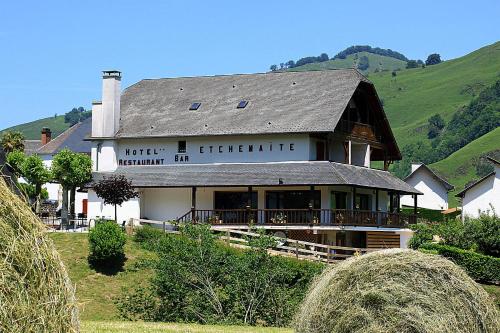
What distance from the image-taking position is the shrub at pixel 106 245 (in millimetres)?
41188

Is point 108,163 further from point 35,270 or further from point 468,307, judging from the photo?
point 35,270

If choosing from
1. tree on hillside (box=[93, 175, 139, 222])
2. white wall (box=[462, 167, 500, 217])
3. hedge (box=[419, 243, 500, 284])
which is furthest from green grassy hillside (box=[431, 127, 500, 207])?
hedge (box=[419, 243, 500, 284])

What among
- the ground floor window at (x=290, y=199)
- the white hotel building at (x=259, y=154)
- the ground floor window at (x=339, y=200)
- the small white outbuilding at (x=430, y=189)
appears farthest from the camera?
the small white outbuilding at (x=430, y=189)

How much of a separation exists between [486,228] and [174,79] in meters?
23.7

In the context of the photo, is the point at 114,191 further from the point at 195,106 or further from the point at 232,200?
the point at 195,106

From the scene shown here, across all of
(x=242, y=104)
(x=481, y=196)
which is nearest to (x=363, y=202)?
(x=242, y=104)

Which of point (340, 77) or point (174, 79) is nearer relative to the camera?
point (340, 77)

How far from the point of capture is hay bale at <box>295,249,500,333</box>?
14.8 metres

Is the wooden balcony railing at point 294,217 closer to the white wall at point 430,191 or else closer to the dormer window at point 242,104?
the dormer window at point 242,104

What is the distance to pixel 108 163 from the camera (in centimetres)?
5709

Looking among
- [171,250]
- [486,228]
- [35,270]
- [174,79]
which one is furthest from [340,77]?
[35,270]

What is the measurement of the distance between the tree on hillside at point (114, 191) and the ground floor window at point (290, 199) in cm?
739

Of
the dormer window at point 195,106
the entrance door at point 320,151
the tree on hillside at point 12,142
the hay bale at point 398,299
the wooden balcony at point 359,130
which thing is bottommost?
the hay bale at point 398,299

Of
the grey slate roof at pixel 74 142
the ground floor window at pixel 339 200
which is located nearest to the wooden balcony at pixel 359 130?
the ground floor window at pixel 339 200
